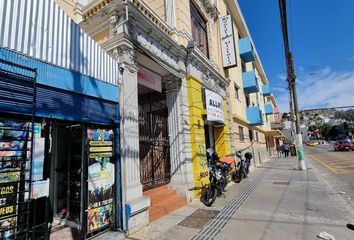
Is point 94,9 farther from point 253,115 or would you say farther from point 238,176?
point 253,115

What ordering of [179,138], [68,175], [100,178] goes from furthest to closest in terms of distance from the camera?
[179,138] < [68,175] < [100,178]

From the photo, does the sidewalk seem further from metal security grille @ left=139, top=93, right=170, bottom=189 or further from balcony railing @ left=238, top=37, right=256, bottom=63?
balcony railing @ left=238, top=37, right=256, bottom=63

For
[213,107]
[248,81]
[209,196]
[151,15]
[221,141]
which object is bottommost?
[209,196]

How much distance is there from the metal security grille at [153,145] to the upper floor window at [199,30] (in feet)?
13.1

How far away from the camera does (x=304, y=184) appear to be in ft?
31.6

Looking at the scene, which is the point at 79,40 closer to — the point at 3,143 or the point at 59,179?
the point at 3,143

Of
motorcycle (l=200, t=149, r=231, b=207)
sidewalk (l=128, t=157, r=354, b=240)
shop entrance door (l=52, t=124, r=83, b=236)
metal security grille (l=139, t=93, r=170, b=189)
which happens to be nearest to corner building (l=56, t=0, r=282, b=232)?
metal security grille (l=139, t=93, r=170, b=189)

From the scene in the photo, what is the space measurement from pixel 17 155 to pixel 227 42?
39.5 feet

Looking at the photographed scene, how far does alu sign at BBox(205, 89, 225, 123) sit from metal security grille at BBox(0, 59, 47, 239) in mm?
6370

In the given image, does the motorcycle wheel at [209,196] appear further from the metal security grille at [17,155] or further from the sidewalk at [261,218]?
→ the metal security grille at [17,155]

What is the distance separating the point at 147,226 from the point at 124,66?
12.5ft

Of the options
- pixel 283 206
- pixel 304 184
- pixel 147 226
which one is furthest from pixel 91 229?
pixel 304 184

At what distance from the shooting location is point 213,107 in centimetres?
925

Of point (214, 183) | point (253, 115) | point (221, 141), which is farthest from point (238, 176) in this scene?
point (253, 115)
